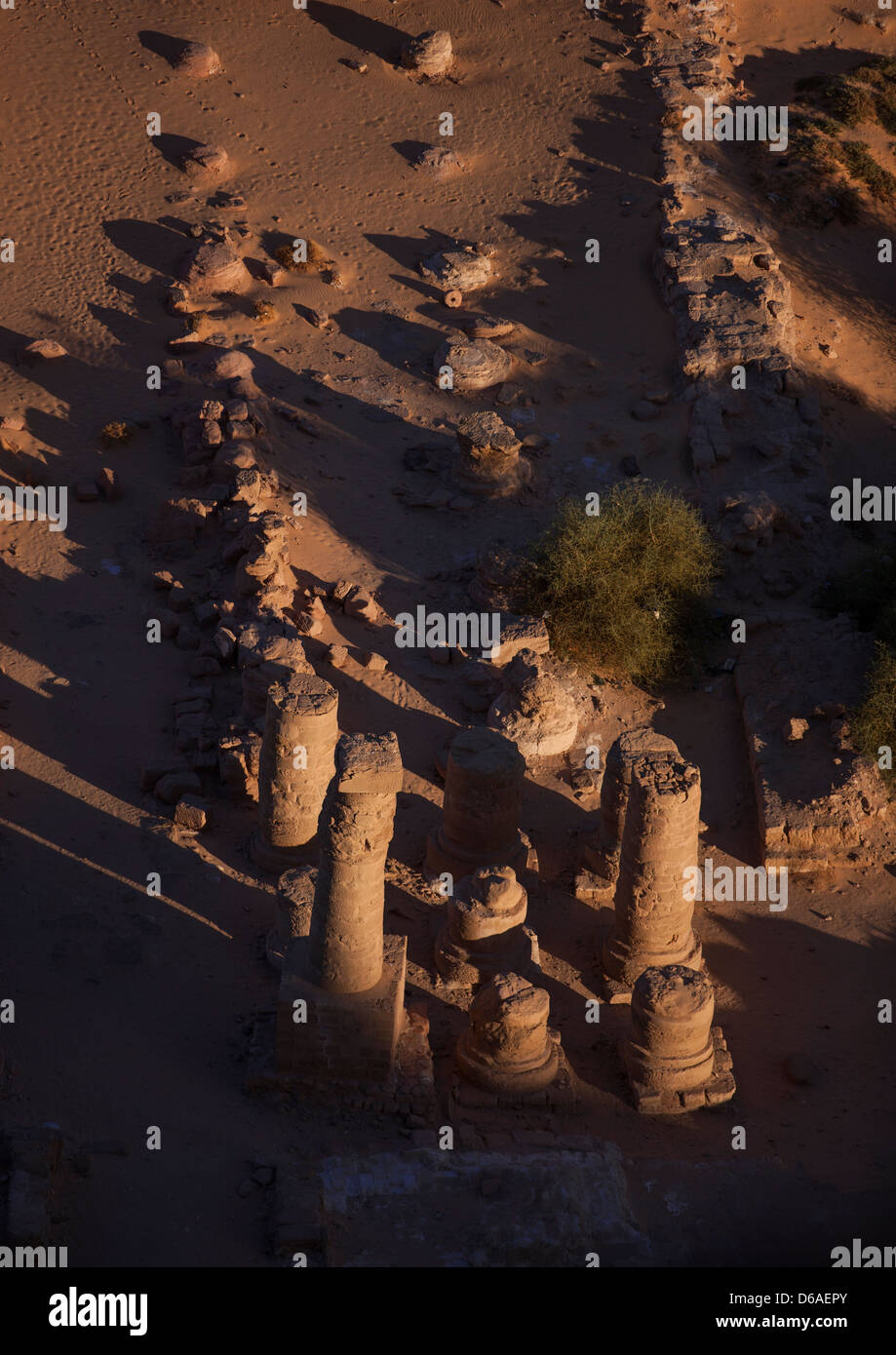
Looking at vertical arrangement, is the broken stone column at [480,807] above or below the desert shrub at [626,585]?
below

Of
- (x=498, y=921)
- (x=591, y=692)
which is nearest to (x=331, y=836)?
(x=498, y=921)

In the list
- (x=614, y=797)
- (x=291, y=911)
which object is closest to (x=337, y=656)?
(x=614, y=797)

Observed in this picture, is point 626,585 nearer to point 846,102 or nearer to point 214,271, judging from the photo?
point 214,271

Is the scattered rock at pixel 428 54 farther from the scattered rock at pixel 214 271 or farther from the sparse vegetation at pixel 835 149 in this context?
the scattered rock at pixel 214 271

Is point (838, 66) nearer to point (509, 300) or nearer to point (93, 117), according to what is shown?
point (509, 300)

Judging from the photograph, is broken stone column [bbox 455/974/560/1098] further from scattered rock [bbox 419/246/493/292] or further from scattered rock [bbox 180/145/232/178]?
scattered rock [bbox 180/145/232/178]

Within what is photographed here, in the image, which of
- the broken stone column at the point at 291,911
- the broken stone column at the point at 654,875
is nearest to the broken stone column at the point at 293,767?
the broken stone column at the point at 291,911
